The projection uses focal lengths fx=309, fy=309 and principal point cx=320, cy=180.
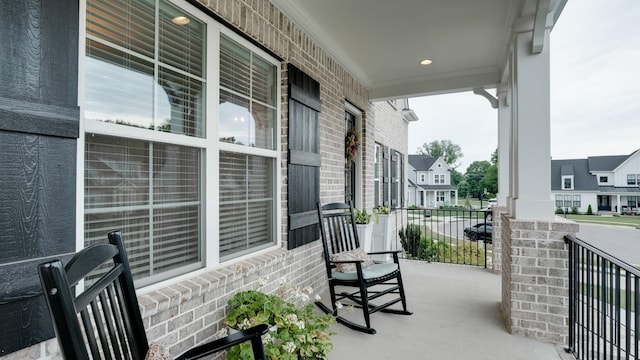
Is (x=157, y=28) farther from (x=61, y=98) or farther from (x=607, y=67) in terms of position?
(x=607, y=67)

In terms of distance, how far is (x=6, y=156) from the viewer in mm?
1025

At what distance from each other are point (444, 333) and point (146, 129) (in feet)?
Answer: 9.00

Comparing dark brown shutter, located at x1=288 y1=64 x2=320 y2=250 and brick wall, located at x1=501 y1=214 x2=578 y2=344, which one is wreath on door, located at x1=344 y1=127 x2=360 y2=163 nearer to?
dark brown shutter, located at x1=288 y1=64 x2=320 y2=250

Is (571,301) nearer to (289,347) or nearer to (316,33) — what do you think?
(289,347)

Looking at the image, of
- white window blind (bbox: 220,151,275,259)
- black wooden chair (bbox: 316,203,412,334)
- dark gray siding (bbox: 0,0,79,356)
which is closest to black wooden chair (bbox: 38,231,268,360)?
dark gray siding (bbox: 0,0,79,356)

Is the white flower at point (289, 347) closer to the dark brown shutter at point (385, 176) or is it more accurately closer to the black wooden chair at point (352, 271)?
the black wooden chair at point (352, 271)

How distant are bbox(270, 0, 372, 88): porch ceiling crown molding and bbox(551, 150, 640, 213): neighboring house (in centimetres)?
268

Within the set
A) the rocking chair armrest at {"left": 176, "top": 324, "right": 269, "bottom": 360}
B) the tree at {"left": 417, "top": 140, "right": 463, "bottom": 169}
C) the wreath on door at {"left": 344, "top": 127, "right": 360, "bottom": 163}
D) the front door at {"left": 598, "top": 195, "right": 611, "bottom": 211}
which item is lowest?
the rocking chair armrest at {"left": 176, "top": 324, "right": 269, "bottom": 360}

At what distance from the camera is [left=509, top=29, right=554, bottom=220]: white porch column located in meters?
2.61

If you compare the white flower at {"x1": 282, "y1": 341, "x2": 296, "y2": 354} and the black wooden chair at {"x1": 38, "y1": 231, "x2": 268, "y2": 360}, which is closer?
the black wooden chair at {"x1": 38, "y1": 231, "x2": 268, "y2": 360}

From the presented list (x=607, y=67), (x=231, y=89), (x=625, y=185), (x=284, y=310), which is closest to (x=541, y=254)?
(x=607, y=67)

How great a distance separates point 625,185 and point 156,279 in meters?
5.12

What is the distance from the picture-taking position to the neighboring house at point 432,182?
25438mm

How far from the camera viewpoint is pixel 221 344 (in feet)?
3.65
